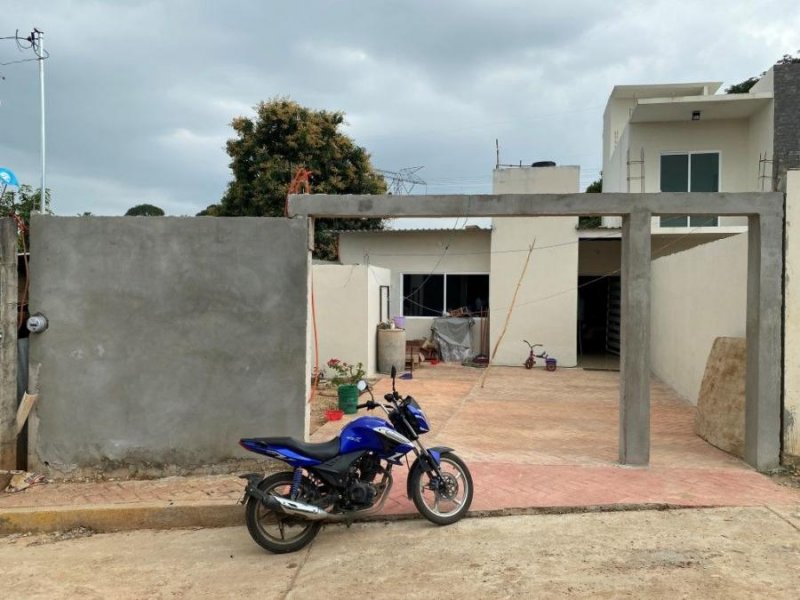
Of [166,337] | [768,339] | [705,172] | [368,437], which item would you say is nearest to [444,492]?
[368,437]

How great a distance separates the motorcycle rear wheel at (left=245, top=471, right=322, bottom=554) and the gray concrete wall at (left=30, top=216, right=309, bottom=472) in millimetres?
1230

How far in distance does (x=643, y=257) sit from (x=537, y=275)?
30.7 feet

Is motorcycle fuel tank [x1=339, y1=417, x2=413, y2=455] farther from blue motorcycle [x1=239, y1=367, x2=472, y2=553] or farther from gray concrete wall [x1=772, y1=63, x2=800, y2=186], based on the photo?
gray concrete wall [x1=772, y1=63, x2=800, y2=186]

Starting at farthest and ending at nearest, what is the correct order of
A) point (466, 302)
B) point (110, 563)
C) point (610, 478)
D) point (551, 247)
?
point (466, 302) → point (551, 247) → point (610, 478) → point (110, 563)

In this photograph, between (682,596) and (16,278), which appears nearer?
(682,596)

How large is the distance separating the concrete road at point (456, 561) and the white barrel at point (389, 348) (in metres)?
8.52

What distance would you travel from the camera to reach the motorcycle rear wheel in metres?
4.19

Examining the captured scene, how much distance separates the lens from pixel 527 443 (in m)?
6.99

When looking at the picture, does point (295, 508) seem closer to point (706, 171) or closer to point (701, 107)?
point (701, 107)

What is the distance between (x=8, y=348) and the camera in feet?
18.0

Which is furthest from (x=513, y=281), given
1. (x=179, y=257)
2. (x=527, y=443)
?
(x=179, y=257)

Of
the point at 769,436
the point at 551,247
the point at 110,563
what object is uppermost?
the point at 551,247

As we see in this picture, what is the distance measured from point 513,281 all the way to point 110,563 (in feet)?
40.4

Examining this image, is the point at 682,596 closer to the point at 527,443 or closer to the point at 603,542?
the point at 603,542
